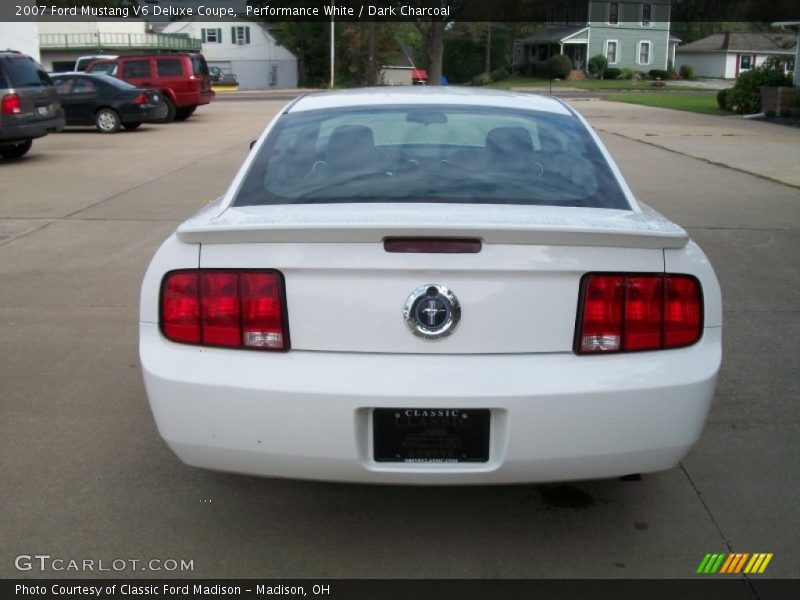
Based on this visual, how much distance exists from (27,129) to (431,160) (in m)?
12.9

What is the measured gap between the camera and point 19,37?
30844mm

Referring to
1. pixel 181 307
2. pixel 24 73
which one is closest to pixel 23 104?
pixel 24 73

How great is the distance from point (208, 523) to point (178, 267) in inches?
41.2

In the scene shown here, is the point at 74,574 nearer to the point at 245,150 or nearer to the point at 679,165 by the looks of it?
the point at 679,165

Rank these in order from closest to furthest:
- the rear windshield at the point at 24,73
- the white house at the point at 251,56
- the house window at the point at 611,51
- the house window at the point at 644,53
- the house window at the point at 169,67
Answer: the rear windshield at the point at 24,73, the house window at the point at 169,67, the house window at the point at 611,51, the house window at the point at 644,53, the white house at the point at 251,56

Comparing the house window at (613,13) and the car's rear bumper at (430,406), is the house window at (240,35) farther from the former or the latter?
the car's rear bumper at (430,406)

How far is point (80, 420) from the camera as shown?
14.7 ft

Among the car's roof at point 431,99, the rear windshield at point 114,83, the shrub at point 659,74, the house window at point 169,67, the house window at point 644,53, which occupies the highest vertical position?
the house window at point 644,53

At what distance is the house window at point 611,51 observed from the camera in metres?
66.6

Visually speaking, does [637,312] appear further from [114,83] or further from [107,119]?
[114,83]

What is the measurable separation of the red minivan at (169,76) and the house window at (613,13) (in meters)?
47.3

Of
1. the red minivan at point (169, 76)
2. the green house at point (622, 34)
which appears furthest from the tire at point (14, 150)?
the green house at point (622, 34)

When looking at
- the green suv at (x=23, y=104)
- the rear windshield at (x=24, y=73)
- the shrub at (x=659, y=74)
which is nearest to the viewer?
the green suv at (x=23, y=104)
